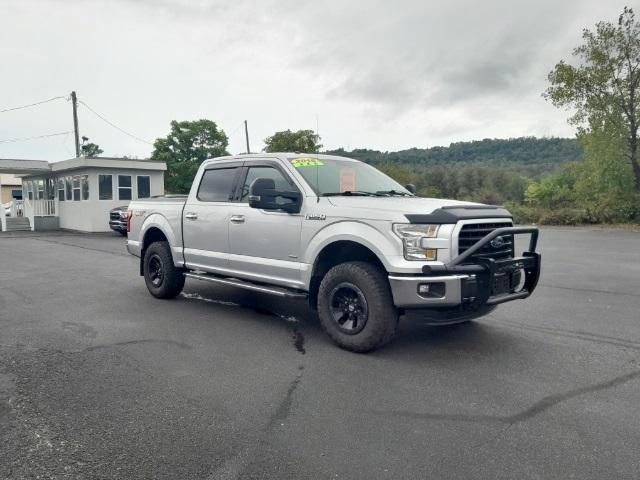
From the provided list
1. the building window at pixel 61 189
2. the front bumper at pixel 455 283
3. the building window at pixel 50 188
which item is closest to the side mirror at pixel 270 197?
the front bumper at pixel 455 283

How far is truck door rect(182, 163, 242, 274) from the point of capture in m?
6.31

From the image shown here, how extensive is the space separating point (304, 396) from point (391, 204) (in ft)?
6.50

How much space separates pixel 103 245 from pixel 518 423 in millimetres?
16306

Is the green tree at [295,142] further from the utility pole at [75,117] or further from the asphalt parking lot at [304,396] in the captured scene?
the asphalt parking lot at [304,396]

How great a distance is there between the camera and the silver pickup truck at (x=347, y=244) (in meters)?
4.48

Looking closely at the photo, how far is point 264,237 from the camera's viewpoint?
18.8 feet

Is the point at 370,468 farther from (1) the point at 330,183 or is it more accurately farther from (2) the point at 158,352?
(1) the point at 330,183

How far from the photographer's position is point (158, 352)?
16.0 ft

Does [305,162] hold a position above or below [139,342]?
above

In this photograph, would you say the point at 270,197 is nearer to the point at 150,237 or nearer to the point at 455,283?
the point at 455,283

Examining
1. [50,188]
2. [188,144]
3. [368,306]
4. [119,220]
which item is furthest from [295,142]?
[368,306]

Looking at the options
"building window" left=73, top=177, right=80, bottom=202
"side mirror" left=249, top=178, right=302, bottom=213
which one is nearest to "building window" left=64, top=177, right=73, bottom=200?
"building window" left=73, top=177, right=80, bottom=202

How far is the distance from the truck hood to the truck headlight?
14 centimetres

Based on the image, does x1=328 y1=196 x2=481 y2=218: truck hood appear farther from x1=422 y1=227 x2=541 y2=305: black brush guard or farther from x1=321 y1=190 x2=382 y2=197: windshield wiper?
x1=422 y1=227 x2=541 y2=305: black brush guard
